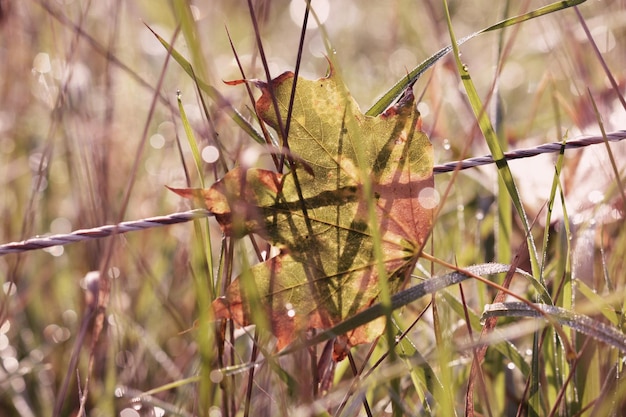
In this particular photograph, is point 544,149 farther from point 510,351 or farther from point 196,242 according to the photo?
point 196,242

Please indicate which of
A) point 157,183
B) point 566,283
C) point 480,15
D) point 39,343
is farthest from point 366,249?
point 480,15

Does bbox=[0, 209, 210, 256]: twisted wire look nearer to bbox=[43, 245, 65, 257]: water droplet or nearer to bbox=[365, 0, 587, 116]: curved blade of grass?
bbox=[365, 0, 587, 116]: curved blade of grass

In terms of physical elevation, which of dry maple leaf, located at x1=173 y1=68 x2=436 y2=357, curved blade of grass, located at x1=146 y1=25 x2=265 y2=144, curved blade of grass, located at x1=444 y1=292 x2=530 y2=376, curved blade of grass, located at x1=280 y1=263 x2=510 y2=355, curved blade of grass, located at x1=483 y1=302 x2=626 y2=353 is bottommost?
curved blade of grass, located at x1=444 y1=292 x2=530 y2=376

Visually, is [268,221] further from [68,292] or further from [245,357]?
[68,292]

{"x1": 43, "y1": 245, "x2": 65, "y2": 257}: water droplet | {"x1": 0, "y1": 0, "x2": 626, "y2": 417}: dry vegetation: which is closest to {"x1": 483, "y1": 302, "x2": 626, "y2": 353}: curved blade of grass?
{"x1": 0, "y1": 0, "x2": 626, "y2": 417}: dry vegetation

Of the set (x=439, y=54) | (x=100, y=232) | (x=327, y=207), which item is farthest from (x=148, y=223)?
(x=439, y=54)

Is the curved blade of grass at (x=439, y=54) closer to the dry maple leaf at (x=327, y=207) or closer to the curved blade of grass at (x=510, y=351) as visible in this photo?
the dry maple leaf at (x=327, y=207)

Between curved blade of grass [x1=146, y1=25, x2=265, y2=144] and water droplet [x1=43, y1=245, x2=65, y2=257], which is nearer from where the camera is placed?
curved blade of grass [x1=146, y1=25, x2=265, y2=144]
